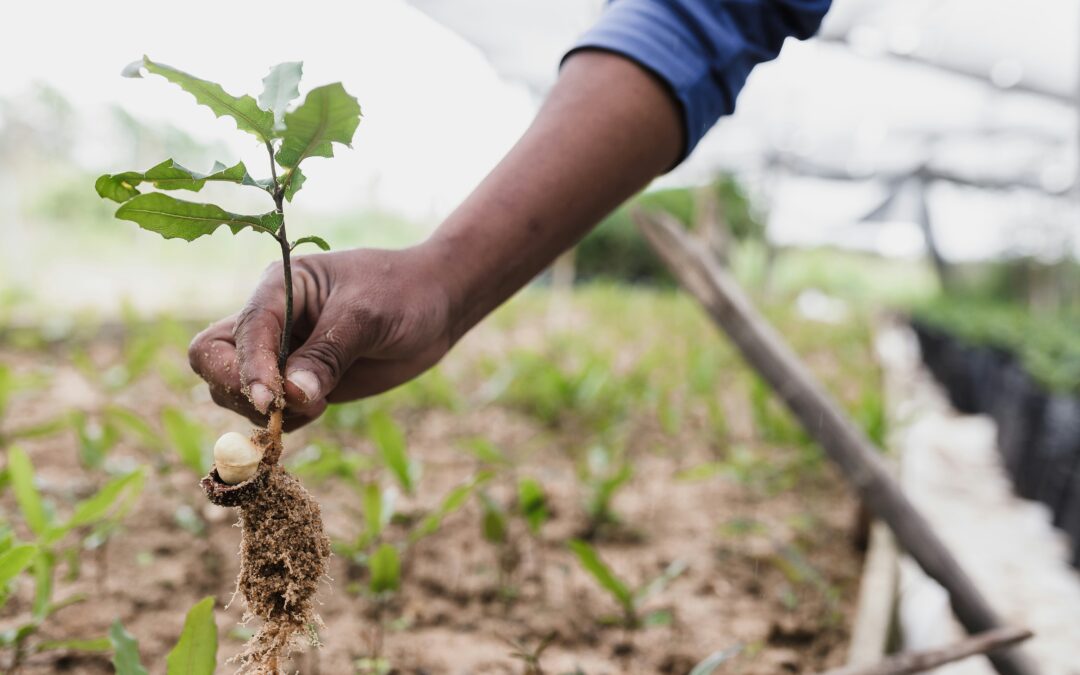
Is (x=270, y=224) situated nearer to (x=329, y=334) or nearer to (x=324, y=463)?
(x=329, y=334)

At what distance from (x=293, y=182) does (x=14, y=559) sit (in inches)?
18.5

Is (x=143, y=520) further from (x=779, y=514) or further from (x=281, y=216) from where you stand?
(x=779, y=514)

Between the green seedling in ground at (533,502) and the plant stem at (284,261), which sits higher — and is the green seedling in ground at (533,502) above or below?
above

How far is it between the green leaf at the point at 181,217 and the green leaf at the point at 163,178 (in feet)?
0.04

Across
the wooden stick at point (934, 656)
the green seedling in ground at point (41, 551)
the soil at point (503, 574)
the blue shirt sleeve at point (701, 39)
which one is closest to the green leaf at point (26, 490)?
the green seedling in ground at point (41, 551)

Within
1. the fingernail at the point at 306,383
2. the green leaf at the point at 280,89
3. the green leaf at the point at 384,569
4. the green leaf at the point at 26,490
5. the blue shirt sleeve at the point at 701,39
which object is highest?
the blue shirt sleeve at the point at 701,39

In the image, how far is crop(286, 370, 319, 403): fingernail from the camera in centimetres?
54

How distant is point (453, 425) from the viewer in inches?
86.6

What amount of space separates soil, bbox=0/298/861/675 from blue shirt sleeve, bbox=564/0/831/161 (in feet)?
1.90

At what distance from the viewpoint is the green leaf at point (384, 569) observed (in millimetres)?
927

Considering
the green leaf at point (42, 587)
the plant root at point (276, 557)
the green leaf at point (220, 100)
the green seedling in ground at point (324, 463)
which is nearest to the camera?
the green leaf at point (220, 100)

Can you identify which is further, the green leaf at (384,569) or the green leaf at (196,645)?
the green leaf at (384,569)

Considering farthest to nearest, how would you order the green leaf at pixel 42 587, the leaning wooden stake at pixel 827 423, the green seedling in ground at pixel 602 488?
the green seedling in ground at pixel 602 488
the leaning wooden stake at pixel 827 423
the green leaf at pixel 42 587

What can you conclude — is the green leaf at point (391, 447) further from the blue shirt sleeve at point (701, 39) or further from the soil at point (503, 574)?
the blue shirt sleeve at point (701, 39)
